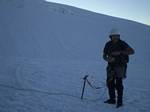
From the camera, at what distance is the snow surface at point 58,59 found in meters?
7.60

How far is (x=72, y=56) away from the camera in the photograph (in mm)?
27031

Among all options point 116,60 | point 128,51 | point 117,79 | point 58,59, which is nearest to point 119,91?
point 117,79

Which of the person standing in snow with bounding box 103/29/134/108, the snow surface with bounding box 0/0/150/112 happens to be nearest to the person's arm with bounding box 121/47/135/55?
the person standing in snow with bounding box 103/29/134/108

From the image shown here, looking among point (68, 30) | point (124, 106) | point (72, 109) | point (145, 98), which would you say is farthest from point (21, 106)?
point (68, 30)

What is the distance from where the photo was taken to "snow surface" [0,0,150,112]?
760 centimetres

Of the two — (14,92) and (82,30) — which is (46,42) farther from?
(14,92)

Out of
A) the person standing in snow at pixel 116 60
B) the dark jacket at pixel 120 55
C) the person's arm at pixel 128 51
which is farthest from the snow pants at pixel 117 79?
the person's arm at pixel 128 51

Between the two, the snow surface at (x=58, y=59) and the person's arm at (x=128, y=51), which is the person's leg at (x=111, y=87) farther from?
the person's arm at (x=128, y=51)

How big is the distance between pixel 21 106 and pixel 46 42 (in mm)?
24128

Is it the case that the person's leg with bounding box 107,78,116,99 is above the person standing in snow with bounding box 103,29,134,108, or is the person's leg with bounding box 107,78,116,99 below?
below

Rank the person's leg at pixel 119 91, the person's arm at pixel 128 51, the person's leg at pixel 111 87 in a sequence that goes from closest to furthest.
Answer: the person's leg at pixel 119 91, the person's arm at pixel 128 51, the person's leg at pixel 111 87

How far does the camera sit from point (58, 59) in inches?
921

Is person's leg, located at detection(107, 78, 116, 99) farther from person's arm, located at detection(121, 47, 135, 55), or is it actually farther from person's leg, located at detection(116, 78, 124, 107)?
person's arm, located at detection(121, 47, 135, 55)

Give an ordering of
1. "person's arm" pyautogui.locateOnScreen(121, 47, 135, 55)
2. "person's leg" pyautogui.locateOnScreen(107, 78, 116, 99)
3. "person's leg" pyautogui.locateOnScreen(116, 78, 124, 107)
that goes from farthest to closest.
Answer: "person's leg" pyautogui.locateOnScreen(107, 78, 116, 99) → "person's arm" pyautogui.locateOnScreen(121, 47, 135, 55) → "person's leg" pyautogui.locateOnScreen(116, 78, 124, 107)
